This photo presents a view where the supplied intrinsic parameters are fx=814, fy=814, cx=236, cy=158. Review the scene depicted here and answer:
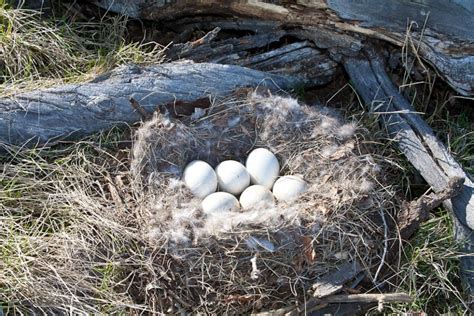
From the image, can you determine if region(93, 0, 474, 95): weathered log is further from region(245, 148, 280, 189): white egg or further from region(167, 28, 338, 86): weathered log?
region(245, 148, 280, 189): white egg

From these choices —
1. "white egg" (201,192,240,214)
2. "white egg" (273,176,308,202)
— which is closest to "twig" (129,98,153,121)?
"white egg" (201,192,240,214)

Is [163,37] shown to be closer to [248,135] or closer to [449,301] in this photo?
[248,135]

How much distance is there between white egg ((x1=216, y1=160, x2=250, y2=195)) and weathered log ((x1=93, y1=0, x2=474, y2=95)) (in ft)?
3.00

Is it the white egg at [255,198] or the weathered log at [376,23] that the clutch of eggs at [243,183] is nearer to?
the white egg at [255,198]

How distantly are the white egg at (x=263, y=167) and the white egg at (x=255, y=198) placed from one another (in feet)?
0.33

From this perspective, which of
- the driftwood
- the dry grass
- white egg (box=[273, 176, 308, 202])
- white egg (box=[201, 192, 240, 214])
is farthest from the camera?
the dry grass

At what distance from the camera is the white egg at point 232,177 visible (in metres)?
4.08

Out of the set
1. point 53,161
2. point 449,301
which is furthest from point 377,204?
point 53,161

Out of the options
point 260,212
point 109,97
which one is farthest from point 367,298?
point 109,97

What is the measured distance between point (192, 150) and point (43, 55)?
1089 millimetres

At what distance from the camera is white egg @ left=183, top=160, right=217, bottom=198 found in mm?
4023

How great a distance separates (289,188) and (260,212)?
27cm

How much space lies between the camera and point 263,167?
412 centimetres

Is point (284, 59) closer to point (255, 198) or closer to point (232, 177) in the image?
point (232, 177)
